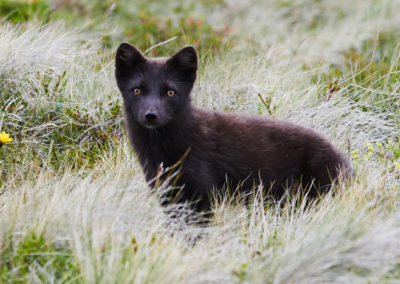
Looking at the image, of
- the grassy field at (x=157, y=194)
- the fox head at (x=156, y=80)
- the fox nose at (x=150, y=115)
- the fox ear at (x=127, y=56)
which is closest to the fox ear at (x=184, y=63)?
the fox head at (x=156, y=80)

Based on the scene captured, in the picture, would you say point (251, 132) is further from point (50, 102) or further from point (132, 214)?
point (50, 102)

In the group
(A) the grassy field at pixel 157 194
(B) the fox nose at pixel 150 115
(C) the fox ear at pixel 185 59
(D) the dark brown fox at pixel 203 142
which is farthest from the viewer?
(C) the fox ear at pixel 185 59

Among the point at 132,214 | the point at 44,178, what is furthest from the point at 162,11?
the point at 132,214

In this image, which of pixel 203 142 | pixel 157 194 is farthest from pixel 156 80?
pixel 157 194

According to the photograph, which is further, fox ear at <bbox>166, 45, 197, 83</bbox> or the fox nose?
fox ear at <bbox>166, 45, 197, 83</bbox>

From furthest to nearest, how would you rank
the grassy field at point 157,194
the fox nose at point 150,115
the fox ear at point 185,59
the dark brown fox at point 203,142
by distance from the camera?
the fox ear at point 185,59
the dark brown fox at point 203,142
the fox nose at point 150,115
the grassy field at point 157,194

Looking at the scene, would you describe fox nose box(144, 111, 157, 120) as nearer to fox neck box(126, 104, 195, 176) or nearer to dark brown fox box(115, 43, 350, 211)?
dark brown fox box(115, 43, 350, 211)

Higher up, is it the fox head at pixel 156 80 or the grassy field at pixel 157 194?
the fox head at pixel 156 80

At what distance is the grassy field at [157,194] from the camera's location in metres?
3.34

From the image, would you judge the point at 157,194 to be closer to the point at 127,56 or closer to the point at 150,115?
the point at 150,115

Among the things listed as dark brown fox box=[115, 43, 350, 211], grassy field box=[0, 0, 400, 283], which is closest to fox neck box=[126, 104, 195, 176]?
dark brown fox box=[115, 43, 350, 211]

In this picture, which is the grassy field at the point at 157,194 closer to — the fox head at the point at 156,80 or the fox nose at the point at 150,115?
the fox nose at the point at 150,115

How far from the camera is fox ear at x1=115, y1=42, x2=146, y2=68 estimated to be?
4508 mm

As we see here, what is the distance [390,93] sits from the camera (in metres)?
6.19
